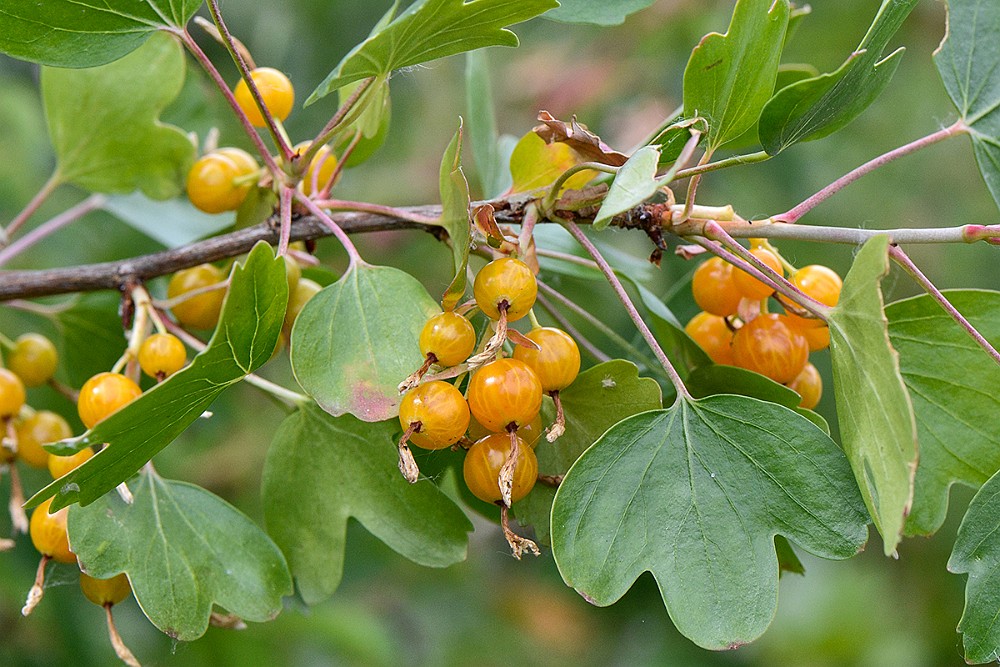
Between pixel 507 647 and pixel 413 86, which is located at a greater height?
pixel 413 86

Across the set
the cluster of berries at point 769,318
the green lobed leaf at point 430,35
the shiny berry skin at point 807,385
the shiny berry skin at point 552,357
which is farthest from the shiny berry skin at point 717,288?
the green lobed leaf at point 430,35

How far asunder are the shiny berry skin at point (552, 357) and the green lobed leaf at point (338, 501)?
186mm

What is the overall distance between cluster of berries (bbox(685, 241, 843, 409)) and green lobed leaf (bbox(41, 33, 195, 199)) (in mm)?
771

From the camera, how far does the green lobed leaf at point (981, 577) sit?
83 cm

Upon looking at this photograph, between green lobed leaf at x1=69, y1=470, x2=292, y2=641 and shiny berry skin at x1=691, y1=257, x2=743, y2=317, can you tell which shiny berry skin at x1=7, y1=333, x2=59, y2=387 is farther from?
shiny berry skin at x1=691, y1=257, x2=743, y2=317

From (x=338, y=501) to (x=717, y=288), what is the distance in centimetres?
48

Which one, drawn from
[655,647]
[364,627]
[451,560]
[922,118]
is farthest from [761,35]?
[922,118]

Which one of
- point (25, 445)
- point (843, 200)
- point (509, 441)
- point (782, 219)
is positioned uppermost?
point (782, 219)

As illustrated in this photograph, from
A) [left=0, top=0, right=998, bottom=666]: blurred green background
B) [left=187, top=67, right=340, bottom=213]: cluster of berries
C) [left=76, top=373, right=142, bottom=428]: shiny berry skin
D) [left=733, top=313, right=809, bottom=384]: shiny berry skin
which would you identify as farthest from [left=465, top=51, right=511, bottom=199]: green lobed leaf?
[left=76, top=373, right=142, bottom=428]: shiny berry skin

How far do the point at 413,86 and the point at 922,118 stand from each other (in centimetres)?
164

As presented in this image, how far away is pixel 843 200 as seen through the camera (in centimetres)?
277

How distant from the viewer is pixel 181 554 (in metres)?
0.93

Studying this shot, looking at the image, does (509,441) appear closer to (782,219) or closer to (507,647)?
(782,219)

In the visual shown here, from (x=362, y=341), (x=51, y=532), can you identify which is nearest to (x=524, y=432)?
(x=362, y=341)
